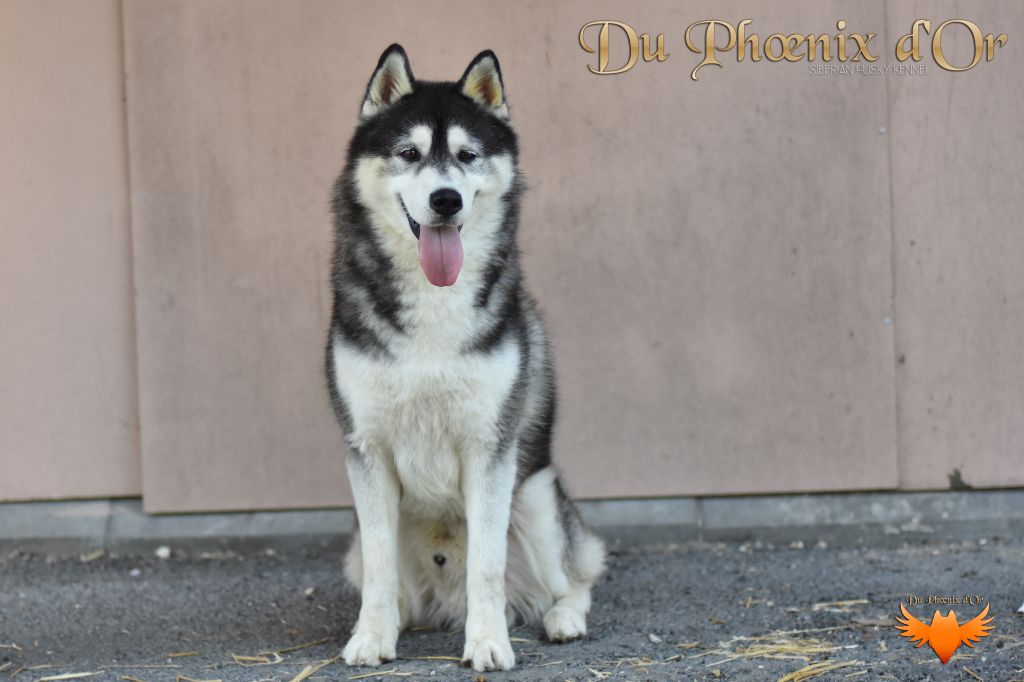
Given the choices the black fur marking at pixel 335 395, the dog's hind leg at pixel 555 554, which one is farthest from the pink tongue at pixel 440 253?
the dog's hind leg at pixel 555 554

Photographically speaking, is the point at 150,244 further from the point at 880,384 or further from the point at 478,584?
the point at 880,384

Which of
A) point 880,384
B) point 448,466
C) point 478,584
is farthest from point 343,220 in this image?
point 880,384

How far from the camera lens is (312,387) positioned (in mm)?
5727

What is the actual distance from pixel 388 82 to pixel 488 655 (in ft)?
6.39

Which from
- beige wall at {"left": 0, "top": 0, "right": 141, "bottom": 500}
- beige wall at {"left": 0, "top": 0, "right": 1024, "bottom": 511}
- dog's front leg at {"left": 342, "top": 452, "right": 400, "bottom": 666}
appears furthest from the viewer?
beige wall at {"left": 0, "top": 0, "right": 141, "bottom": 500}

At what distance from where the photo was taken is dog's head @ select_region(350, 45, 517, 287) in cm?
386

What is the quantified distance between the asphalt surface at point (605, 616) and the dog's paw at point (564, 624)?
44mm

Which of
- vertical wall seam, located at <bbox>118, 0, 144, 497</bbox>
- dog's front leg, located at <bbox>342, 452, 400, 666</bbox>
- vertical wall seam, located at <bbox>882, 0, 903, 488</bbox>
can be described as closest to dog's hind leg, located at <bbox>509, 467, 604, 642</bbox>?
dog's front leg, located at <bbox>342, 452, 400, 666</bbox>

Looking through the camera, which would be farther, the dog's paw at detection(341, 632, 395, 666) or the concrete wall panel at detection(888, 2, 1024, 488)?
the concrete wall panel at detection(888, 2, 1024, 488)

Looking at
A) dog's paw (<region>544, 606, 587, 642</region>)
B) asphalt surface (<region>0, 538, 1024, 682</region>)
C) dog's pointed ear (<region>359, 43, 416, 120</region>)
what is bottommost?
asphalt surface (<region>0, 538, 1024, 682</region>)

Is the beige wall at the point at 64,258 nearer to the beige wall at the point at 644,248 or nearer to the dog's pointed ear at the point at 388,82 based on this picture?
the beige wall at the point at 644,248

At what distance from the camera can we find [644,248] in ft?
18.6

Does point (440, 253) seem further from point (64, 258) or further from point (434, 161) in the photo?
point (64, 258)

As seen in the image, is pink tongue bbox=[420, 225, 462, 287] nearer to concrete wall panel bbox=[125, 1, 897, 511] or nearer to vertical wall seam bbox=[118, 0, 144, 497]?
concrete wall panel bbox=[125, 1, 897, 511]
